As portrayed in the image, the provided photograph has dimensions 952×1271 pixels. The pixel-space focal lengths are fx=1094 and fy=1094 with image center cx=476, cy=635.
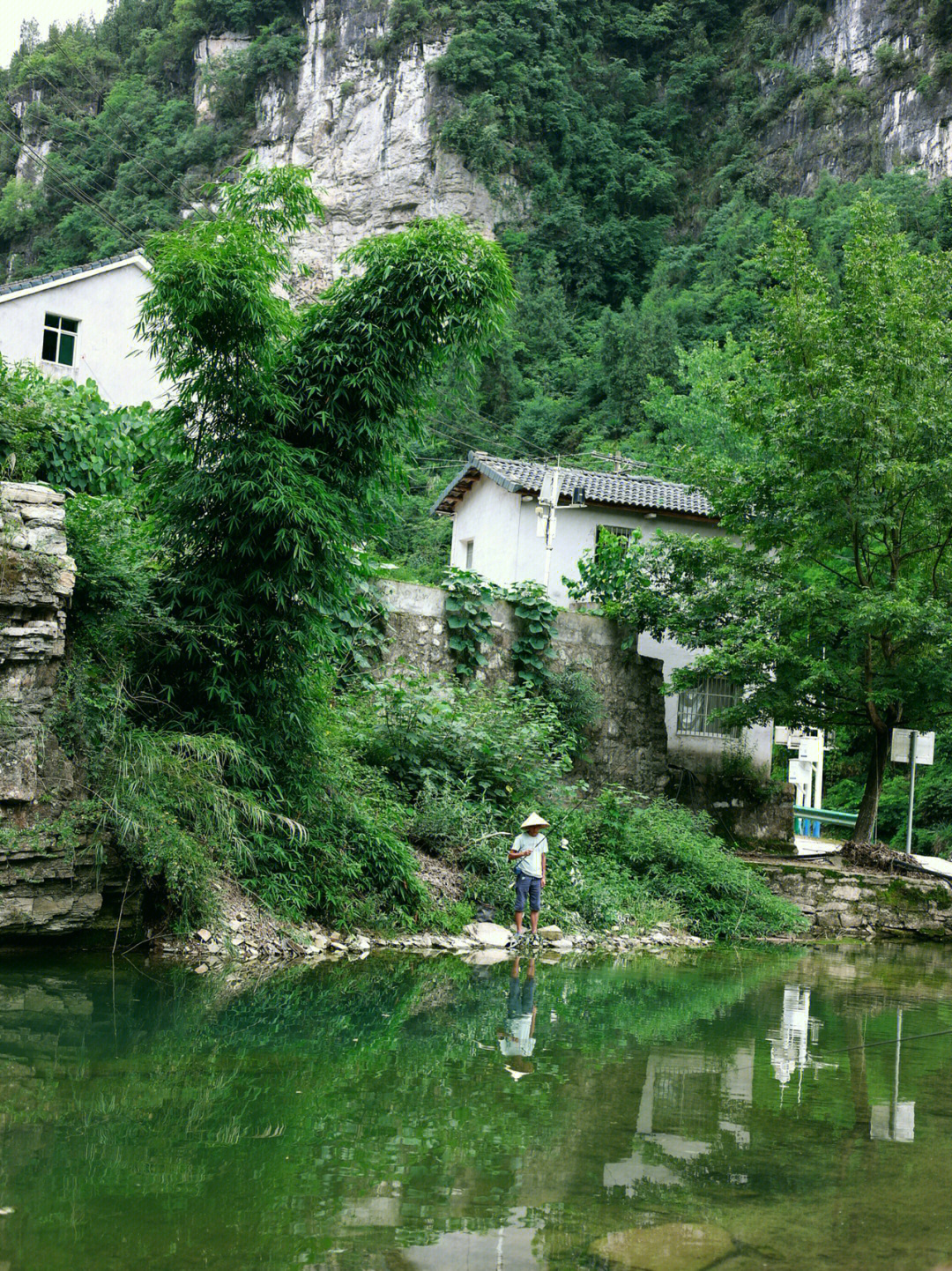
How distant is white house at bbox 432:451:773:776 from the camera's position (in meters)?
17.1

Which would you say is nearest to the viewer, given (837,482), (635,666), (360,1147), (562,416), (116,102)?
(360,1147)

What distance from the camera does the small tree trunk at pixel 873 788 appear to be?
588 inches

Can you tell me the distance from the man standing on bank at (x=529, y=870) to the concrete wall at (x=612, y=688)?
410cm

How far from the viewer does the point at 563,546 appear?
71.7 ft

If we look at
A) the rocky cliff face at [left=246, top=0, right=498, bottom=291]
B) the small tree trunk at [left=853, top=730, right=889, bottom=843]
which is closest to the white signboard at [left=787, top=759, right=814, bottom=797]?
the small tree trunk at [left=853, top=730, right=889, bottom=843]

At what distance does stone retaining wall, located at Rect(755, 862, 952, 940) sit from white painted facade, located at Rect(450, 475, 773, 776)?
2.78 meters

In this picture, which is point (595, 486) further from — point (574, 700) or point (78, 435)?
point (78, 435)

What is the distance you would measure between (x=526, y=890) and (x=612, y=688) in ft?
18.9

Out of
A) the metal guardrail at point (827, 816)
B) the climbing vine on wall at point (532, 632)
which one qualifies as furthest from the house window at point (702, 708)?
the metal guardrail at point (827, 816)

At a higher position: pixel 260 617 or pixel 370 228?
pixel 370 228

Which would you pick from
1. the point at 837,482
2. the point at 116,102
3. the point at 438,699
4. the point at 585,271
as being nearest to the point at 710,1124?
the point at 438,699

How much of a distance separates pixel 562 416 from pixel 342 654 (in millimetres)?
31879

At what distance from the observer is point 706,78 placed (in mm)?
62125

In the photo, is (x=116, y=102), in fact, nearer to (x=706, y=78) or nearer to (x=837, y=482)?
(x=706, y=78)
